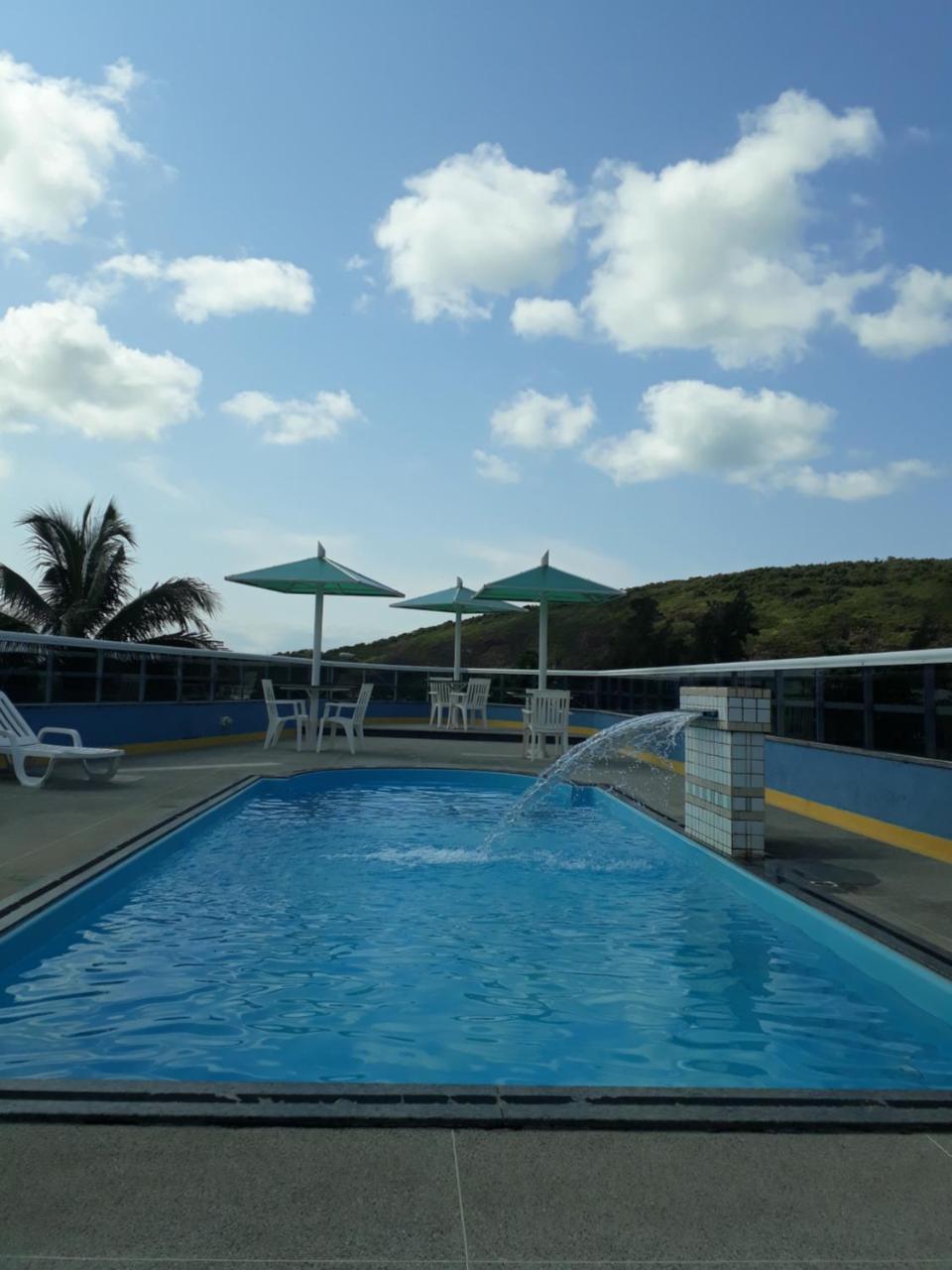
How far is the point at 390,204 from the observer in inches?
412

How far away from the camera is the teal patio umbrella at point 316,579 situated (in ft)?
38.6

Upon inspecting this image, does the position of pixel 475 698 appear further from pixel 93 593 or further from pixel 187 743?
pixel 93 593

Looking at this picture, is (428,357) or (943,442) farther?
(943,442)

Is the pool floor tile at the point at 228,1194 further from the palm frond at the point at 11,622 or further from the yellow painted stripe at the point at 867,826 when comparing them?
the palm frond at the point at 11,622

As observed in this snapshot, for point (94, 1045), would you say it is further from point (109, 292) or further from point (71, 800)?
point (109, 292)

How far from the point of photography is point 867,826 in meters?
6.10

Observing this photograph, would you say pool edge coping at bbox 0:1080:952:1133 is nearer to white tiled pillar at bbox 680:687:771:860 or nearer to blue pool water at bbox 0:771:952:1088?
blue pool water at bbox 0:771:952:1088

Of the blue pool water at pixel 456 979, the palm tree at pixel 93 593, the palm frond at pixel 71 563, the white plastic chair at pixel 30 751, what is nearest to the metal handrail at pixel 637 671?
the white plastic chair at pixel 30 751

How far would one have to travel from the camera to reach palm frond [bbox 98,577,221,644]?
61.6 feet

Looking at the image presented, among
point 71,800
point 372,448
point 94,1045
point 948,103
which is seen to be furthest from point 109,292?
point 94,1045

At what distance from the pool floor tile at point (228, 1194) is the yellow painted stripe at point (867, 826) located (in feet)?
14.1

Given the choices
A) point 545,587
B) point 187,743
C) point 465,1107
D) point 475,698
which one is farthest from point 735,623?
point 465,1107

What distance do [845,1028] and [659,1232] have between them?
179cm

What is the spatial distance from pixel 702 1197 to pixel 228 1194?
2.81 feet
